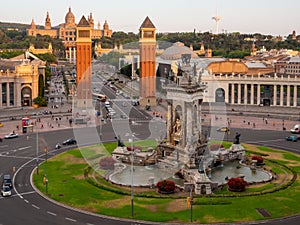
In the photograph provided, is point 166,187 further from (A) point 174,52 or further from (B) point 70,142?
(A) point 174,52

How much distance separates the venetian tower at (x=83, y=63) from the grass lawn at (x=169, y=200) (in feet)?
204

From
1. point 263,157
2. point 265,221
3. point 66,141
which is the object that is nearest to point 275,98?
point 263,157

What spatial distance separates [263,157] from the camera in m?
69.1

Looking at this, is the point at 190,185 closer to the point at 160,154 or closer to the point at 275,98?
the point at 160,154

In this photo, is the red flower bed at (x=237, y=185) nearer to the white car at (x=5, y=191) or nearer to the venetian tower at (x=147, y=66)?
the white car at (x=5, y=191)

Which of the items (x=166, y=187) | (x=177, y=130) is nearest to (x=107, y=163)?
(x=177, y=130)

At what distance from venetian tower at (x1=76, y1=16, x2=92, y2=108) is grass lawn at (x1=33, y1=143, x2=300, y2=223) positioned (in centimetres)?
6209

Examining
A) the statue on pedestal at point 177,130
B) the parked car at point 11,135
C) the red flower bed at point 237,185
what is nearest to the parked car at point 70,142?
the parked car at point 11,135

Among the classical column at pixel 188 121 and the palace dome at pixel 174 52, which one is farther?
the palace dome at pixel 174 52

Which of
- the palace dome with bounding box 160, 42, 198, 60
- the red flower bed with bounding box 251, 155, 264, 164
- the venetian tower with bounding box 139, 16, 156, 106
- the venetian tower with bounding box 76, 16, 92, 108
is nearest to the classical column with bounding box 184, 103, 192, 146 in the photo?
the red flower bed with bounding box 251, 155, 264, 164

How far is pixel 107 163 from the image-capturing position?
209ft

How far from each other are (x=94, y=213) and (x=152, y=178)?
37.2 feet

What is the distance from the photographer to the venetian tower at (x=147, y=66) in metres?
128

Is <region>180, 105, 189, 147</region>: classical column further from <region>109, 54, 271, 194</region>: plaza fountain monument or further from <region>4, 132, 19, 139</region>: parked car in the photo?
<region>4, 132, 19, 139</region>: parked car
